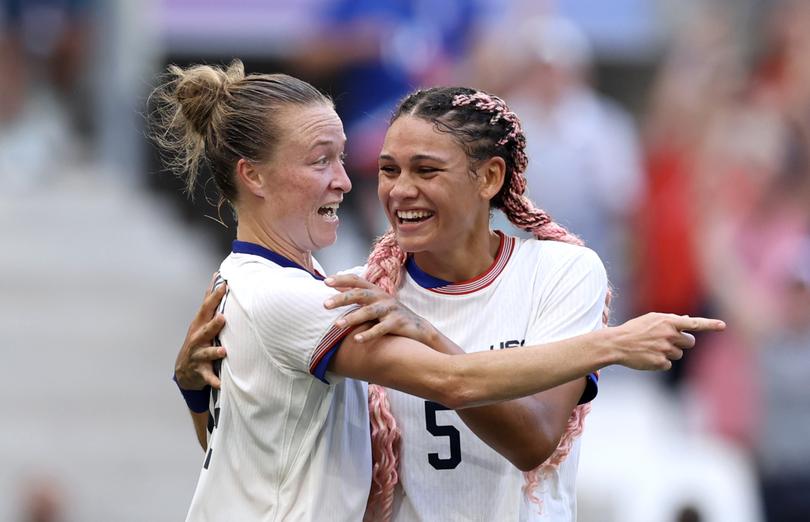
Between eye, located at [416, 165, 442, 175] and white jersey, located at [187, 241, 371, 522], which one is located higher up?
eye, located at [416, 165, 442, 175]

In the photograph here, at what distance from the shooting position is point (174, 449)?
26.9 feet

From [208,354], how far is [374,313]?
0.48 meters

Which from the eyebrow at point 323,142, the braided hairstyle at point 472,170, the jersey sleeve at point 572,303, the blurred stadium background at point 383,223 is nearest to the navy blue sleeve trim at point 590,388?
the jersey sleeve at point 572,303

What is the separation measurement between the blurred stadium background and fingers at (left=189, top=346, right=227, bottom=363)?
13.5 ft

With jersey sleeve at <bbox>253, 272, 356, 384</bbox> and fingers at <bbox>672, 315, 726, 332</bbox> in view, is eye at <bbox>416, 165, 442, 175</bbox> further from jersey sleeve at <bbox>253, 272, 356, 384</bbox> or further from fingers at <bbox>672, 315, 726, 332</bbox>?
fingers at <bbox>672, 315, 726, 332</bbox>

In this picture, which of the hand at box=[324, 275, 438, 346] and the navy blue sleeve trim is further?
the navy blue sleeve trim

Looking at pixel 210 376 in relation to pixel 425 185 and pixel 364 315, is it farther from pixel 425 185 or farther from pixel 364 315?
pixel 425 185

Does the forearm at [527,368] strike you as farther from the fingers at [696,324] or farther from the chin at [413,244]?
the chin at [413,244]

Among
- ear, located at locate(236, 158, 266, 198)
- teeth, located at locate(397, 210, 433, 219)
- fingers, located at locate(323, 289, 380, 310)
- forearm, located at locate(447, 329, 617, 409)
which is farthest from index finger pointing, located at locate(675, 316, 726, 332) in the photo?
ear, located at locate(236, 158, 266, 198)

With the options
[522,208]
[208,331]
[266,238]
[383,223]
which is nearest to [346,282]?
[266,238]

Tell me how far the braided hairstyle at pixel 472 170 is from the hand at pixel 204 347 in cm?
40

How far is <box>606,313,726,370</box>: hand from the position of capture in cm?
298

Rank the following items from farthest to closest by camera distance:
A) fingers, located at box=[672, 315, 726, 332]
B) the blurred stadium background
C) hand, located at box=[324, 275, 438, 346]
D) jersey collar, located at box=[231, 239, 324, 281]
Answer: the blurred stadium background → jersey collar, located at box=[231, 239, 324, 281] → hand, located at box=[324, 275, 438, 346] → fingers, located at box=[672, 315, 726, 332]

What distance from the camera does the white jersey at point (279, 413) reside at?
3.26 m
